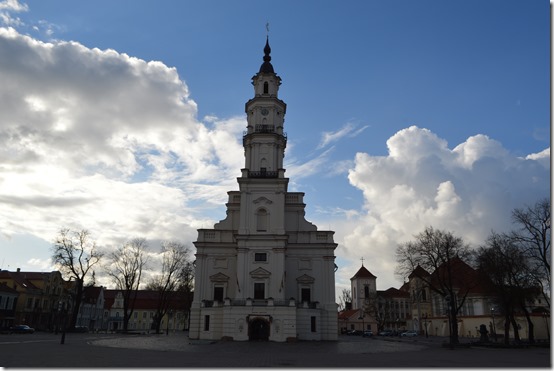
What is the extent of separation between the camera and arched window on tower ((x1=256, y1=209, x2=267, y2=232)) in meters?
49.6

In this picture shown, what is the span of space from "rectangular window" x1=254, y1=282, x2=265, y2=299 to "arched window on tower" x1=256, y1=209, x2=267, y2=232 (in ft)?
19.0

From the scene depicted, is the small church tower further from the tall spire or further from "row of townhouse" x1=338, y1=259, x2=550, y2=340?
the tall spire

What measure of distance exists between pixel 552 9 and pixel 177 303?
315 ft

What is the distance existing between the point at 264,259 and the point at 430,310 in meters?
49.6

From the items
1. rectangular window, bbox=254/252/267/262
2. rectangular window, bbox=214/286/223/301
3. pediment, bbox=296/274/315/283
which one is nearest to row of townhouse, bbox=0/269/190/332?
rectangular window, bbox=214/286/223/301

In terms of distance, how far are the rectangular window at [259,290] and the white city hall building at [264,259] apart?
0.10 meters

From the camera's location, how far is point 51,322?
72875 mm

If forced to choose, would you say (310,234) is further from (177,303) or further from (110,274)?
(177,303)

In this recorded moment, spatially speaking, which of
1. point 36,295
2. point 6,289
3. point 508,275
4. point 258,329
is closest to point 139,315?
point 36,295

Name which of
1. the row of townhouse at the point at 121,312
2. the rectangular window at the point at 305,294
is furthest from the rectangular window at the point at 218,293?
the row of townhouse at the point at 121,312

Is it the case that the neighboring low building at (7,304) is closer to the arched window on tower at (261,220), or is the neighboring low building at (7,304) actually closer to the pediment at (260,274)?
the pediment at (260,274)

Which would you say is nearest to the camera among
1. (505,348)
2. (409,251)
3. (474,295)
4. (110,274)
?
(505,348)

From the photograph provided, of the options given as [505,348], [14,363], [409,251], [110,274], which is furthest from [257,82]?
[14,363]

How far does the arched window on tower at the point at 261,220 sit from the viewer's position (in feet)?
163
